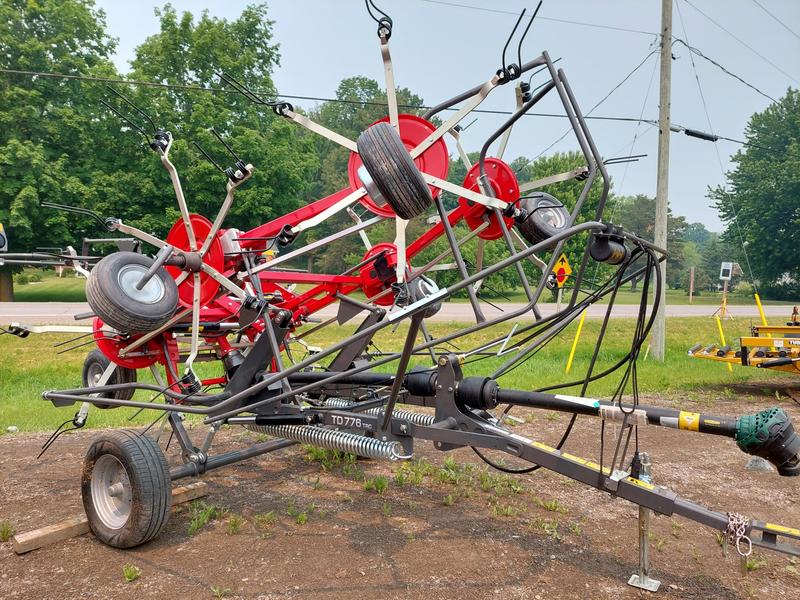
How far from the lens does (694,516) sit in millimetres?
3320

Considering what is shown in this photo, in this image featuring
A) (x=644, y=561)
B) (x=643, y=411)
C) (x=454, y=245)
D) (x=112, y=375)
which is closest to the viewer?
(x=643, y=411)

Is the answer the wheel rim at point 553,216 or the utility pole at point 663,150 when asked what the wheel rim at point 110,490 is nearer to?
the wheel rim at point 553,216

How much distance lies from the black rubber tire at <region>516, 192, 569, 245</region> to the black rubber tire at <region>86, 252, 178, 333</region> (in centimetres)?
277

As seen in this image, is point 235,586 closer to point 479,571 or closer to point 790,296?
point 479,571

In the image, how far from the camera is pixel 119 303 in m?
4.22

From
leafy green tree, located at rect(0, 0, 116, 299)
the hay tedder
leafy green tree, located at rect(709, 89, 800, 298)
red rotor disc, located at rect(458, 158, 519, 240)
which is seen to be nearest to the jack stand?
the hay tedder

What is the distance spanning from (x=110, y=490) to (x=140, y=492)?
49 cm

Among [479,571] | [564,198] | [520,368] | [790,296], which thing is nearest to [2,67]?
[564,198]

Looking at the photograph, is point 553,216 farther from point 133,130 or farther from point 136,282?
point 133,130

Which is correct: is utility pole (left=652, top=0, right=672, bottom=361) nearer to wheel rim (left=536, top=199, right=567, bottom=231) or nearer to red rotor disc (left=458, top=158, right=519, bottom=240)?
wheel rim (left=536, top=199, right=567, bottom=231)

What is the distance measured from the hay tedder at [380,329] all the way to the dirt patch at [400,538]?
374 mm

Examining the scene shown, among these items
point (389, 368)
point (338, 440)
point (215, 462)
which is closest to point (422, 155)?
point (338, 440)

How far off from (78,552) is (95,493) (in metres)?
0.41

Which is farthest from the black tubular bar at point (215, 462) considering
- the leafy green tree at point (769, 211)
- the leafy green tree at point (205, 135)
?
the leafy green tree at point (769, 211)
